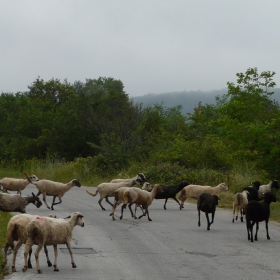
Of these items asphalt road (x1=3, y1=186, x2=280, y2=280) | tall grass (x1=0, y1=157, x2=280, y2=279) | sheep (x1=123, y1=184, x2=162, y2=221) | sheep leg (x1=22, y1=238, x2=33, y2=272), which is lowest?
tall grass (x1=0, y1=157, x2=280, y2=279)

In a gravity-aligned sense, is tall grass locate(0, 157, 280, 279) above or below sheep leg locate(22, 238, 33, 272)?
below

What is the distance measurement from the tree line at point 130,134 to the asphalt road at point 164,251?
959 centimetres

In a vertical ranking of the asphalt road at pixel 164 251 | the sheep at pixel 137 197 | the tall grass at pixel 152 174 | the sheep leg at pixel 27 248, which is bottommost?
the tall grass at pixel 152 174

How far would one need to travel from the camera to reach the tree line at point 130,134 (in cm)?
3594

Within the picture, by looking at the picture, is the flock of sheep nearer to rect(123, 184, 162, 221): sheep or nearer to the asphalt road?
rect(123, 184, 162, 221): sheep

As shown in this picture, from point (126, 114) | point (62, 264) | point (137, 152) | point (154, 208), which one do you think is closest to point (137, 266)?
point (62, 264)

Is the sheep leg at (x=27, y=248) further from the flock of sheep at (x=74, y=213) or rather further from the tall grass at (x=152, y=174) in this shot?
the tall grass at (x=152, y=174)

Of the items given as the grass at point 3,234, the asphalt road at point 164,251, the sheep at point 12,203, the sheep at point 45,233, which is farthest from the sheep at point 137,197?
the sheep at point 45,233

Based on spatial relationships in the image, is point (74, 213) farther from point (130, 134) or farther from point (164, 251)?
point (130, 134)

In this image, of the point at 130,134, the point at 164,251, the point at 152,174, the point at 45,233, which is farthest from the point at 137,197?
the point at 130,134

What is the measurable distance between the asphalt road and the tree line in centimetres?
959

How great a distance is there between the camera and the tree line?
35938 millimetres

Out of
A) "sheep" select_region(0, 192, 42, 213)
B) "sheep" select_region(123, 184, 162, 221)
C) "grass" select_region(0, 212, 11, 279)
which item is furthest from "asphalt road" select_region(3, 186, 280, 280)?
"sheep" select_region(0, 192, 42, 213)

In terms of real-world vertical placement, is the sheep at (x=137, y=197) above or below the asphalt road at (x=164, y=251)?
above
